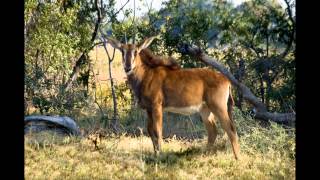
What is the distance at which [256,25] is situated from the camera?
12.5 m

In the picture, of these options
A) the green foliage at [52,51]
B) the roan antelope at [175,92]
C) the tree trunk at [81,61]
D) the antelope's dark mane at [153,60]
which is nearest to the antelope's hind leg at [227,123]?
the roan antelope at [175,92]

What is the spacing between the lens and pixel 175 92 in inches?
280

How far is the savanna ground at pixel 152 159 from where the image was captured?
602cm

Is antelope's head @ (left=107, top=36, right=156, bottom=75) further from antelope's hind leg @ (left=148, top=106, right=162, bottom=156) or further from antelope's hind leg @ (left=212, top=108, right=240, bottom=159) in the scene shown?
antelope's hind leg @ (left=212, top=108, right=240, bottom=159)

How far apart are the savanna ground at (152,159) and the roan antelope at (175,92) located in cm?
→ 30

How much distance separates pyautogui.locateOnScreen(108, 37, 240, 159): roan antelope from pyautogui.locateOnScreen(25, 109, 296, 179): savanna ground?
0.98ft

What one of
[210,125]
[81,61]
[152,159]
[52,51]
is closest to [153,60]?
[210,125]

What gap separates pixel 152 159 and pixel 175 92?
100 cm

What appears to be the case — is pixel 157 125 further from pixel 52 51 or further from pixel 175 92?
pixel 52 51

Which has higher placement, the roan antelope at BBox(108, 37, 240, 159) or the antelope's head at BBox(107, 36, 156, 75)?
the antelope's head at BBox(107, 36, 156, 75)

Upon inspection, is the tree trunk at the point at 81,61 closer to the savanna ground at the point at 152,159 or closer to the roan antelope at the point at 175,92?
the savanna ground at the point at 152,159

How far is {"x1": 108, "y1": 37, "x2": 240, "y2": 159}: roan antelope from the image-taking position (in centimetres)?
695

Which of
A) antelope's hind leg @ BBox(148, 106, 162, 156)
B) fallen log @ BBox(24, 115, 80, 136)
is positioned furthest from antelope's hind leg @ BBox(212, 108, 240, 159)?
fallen log @ BBox(24, 115, 80, 136)
